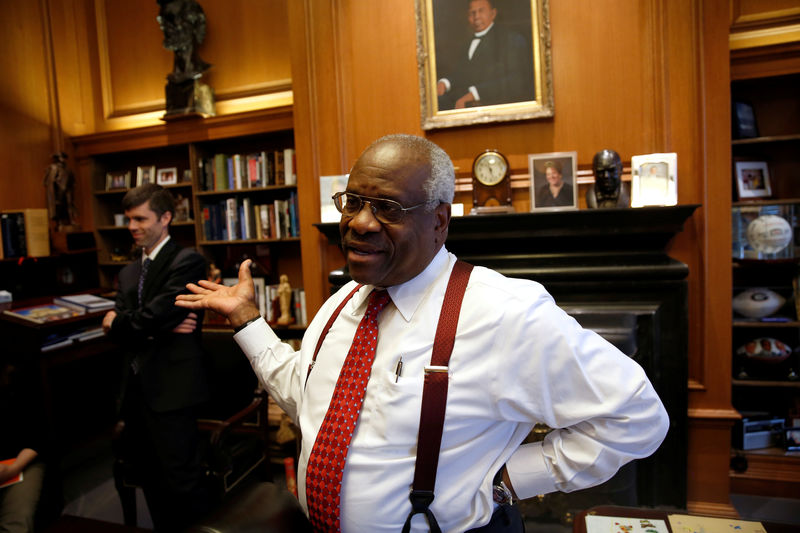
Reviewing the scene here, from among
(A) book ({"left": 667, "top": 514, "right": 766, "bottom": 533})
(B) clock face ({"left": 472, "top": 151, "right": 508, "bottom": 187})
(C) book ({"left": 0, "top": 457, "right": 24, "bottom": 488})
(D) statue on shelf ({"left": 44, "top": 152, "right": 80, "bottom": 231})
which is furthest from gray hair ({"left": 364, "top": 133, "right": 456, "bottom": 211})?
(D) statue on shelf ({"left": 44, "top": 152, "right": 80, "bottom": 231})

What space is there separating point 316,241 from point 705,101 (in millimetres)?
2162

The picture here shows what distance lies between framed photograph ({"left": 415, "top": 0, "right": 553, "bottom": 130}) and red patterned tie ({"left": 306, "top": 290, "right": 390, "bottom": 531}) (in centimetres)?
191

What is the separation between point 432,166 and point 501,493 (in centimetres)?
75

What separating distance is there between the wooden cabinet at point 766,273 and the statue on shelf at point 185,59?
3.62 meters

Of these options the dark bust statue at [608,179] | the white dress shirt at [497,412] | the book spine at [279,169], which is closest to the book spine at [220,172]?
the book spine at [279,169]

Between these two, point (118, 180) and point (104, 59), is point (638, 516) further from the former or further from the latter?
point (104, 59)

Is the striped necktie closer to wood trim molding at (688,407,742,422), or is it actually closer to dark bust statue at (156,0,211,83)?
dark bust statue at (156,0,211,83)

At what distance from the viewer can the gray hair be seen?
1.12 metres

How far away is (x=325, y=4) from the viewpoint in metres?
2.88

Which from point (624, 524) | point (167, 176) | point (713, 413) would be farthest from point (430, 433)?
point (167, 176)

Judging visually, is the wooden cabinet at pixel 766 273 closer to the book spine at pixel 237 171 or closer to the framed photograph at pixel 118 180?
the book spine at pixel 237 171

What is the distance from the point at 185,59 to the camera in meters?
3.84

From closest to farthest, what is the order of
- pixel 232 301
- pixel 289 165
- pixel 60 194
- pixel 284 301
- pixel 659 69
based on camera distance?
pixel 232 301 < pixel 659 69 < pixel 284 301 < pixel 289 165 < pixel 60 194

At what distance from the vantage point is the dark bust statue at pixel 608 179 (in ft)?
7.94
